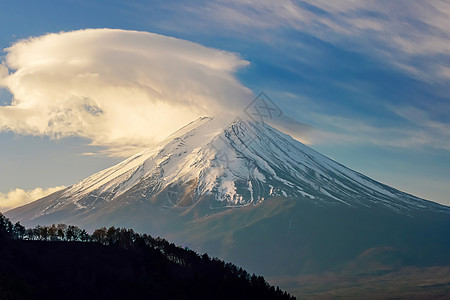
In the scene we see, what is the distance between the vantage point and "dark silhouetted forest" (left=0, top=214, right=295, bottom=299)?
114812mm

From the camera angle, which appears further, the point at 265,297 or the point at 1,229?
the point at 265,297

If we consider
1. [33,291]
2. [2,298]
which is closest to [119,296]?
[33,291]

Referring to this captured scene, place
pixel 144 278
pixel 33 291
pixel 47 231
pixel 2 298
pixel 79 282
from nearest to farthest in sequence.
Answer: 1. pixel 2 298
2. pixel 33 291
3. pixel 79 282
4. pixel 144 278
5. pixel 47 231

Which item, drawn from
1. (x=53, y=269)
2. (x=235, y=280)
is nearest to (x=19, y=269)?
(x=53, y=269)

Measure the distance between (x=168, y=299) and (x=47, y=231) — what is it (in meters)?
38.3

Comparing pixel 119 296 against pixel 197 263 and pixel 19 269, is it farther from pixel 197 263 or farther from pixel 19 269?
pixel 197 263

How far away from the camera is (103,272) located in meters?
126

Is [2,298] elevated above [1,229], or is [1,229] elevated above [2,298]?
[1,229]

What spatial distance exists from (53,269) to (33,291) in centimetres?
1157

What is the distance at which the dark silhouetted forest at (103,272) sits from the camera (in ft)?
377

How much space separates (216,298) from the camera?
439ft

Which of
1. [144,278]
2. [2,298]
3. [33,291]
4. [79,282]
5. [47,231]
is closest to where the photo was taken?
[2,298]

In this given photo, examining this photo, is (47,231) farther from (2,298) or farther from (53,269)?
(2,298)

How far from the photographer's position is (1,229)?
435 ft
